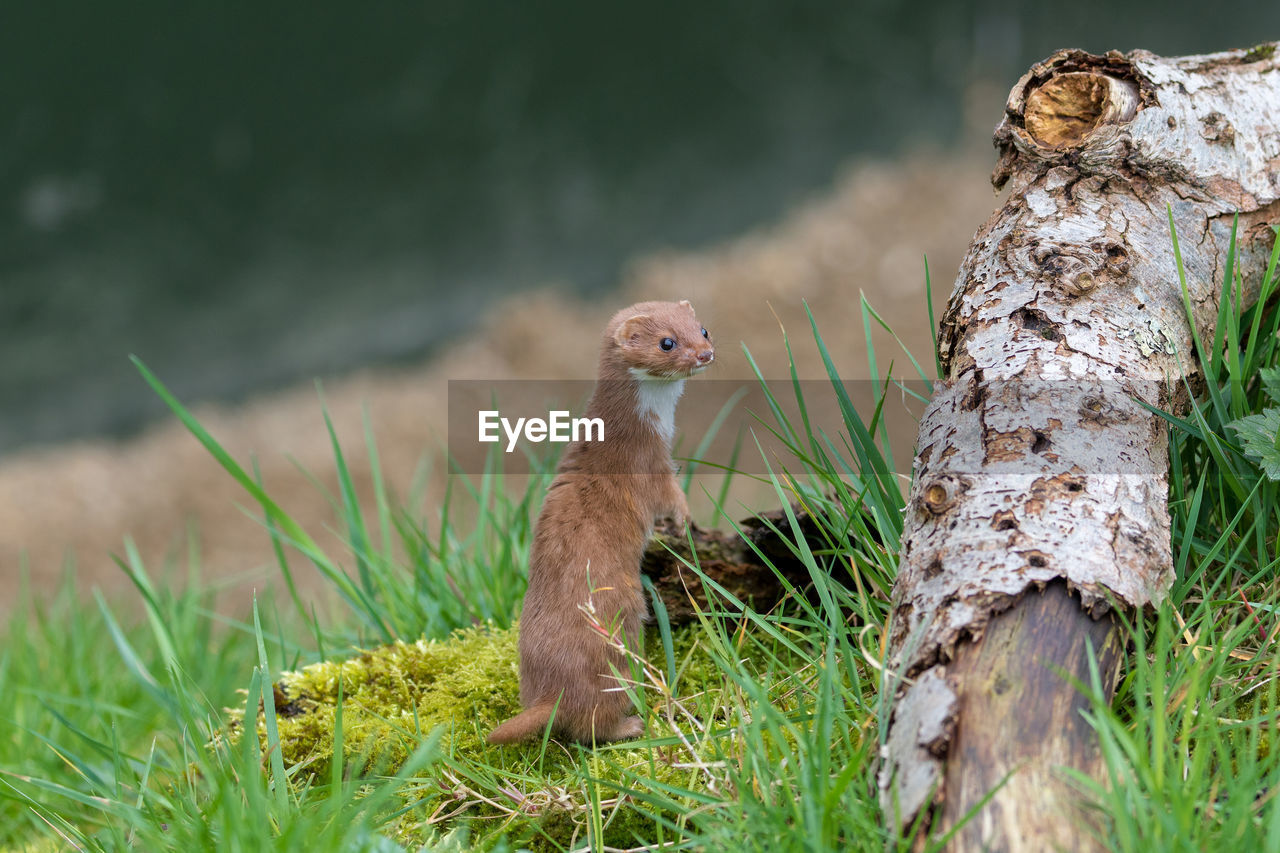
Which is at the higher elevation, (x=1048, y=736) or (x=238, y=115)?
(x=238, y=115)

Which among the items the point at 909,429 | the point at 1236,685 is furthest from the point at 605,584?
the point at 909,429

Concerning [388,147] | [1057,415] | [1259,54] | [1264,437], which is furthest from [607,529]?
[388,147]

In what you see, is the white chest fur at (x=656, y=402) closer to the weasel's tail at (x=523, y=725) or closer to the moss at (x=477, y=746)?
the moss at (x=477, y=746)

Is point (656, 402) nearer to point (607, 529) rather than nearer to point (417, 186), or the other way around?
point (607, 529)

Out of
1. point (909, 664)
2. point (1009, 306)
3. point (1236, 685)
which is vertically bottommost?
point (1236, 685)

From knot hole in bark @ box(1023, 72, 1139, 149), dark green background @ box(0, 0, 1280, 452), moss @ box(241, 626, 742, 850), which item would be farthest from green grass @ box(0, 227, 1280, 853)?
dark green background @ box(0, 0, 1280, 452)

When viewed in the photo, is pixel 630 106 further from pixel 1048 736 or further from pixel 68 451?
pixel 1048 736

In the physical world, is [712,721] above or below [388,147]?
below
